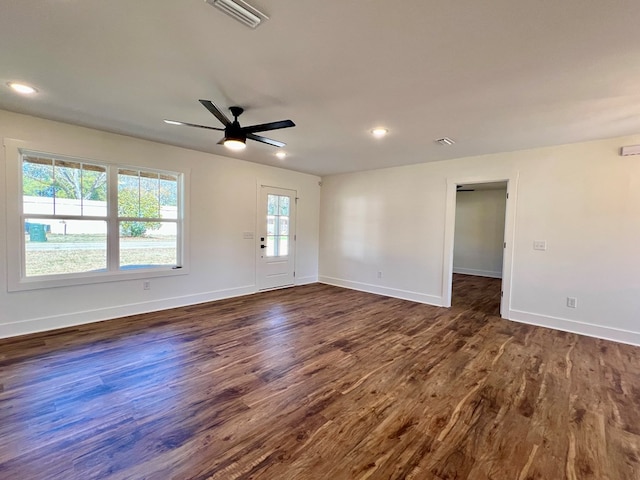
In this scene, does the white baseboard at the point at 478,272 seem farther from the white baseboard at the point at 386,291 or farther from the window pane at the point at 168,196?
the window pane at the point at 168,196

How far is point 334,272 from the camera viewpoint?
6.81 meters

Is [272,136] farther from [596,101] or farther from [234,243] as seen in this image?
[596,101]

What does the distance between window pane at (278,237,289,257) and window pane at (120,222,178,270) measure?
2.14m

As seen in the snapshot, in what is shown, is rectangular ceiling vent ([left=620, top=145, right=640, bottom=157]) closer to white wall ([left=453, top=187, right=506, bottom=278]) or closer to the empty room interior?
the empty room interior

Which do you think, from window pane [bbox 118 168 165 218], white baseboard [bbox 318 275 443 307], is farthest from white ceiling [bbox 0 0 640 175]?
white baseboard [bbox 318 275 443 307]

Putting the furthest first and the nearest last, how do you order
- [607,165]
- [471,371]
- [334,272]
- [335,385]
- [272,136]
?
[334,272] → [272,136] → [607,165] → [471,371] → [335,385]

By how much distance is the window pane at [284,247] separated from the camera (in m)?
6.30

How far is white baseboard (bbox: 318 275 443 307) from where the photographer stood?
5.24m

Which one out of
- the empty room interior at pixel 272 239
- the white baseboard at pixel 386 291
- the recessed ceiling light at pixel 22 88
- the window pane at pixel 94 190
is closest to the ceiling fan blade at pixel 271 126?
the empty room interior at pixel 272 239

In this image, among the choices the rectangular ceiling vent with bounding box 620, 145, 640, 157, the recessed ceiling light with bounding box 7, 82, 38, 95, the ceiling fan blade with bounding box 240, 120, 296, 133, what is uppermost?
the recessed ceiling light with bounding box 7, 82, 38, 95

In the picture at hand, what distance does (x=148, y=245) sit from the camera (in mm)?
4523

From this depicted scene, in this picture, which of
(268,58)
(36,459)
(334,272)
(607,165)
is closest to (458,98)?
(268,58)

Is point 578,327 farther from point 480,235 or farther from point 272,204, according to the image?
point 272,204

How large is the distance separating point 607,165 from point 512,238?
4.54 feet
